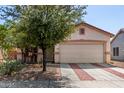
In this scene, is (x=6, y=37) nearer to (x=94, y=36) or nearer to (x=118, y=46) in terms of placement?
(x=94, y=36)

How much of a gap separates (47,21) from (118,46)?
19.5 m

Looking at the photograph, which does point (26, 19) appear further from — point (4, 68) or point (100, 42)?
point (100, 42)

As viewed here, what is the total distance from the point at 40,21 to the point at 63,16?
4.12 feet

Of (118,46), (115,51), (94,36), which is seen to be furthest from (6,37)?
(115,51)

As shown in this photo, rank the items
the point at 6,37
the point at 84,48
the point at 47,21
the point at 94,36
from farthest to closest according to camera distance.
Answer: the point at 94,36, the point at 84,48, the point at 6,37, the point at 47,21

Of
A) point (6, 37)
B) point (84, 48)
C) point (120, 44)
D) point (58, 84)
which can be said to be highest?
point (6, 37)

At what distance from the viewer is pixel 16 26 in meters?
15.9

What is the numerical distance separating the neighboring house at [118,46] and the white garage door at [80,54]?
669cm

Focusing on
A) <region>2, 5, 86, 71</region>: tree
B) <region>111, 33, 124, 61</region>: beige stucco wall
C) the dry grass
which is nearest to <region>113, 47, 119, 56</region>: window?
<region>111, 33, 124, 61</region>: beige stucco wall

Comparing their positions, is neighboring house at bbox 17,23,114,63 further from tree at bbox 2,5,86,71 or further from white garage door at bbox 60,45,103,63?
tree at bbox 2,5,86,71

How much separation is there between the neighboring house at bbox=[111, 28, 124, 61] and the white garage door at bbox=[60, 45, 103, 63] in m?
6.69

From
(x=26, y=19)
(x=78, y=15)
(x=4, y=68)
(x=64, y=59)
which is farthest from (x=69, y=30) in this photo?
(x=64, y=59)

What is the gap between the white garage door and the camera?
25.5 meters

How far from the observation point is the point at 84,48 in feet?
84.2
